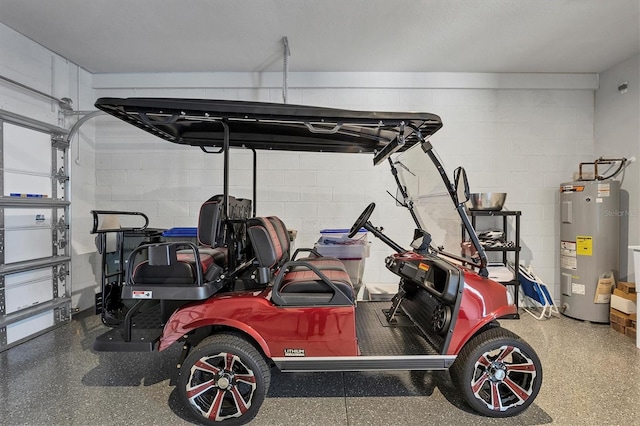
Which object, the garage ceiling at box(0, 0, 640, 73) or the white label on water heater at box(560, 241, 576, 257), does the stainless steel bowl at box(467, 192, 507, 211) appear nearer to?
the white label on water heater at box(560, 241, 576, 257)

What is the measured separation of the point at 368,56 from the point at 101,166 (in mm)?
3804

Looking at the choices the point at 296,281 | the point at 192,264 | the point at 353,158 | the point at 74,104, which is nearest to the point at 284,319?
the point at 296,281

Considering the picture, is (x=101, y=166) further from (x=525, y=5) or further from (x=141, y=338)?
(x=525, y=5)

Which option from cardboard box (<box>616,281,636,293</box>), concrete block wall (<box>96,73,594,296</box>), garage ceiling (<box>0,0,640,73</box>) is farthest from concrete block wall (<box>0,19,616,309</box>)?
cardboard box (<box>616,281,636,293</box>)

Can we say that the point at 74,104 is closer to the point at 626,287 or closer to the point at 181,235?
the point at 181,235

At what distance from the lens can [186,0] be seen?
2.70 metres

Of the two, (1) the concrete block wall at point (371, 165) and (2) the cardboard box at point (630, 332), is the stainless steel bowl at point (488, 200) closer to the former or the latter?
(1) the concrete block wall at point (371, 165)

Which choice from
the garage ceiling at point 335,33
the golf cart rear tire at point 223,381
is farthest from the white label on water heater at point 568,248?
the golf cart rear tire at point 223,381

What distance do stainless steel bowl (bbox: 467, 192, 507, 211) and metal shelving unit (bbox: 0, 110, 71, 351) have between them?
4.77 m

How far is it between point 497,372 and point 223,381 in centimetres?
173

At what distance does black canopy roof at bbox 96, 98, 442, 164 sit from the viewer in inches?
74.2

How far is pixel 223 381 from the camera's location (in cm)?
191

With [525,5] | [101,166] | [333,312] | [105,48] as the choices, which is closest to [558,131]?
[525,5]

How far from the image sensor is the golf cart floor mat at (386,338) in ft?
6.70
